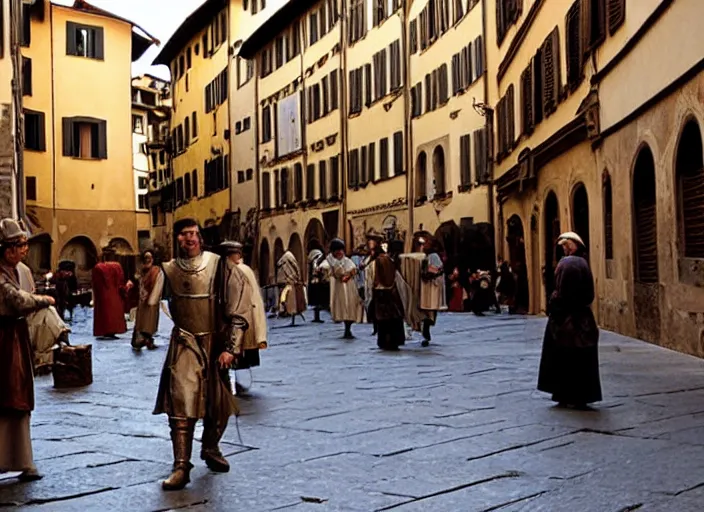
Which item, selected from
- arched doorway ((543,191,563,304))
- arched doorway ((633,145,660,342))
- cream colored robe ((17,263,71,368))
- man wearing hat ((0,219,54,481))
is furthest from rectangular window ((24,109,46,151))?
man wearing hat ((0,219,54,481))

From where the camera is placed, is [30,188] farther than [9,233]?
Yes

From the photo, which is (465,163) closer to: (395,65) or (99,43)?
(395,65)

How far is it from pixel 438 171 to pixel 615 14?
16.3 m

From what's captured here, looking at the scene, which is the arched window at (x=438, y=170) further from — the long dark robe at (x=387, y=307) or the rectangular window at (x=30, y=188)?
the rectangular window at (x=30, y=188)

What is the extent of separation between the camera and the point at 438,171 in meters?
32.4

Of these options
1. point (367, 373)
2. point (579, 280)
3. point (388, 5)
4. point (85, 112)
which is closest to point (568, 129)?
point (367, 373)

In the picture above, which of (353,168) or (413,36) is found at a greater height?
(413,36)

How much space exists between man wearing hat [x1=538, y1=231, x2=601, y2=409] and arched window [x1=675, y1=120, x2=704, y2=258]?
13.6 feet

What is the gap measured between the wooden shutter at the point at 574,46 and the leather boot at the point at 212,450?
13.7 m

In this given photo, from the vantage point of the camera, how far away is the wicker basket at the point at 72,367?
11594 mm

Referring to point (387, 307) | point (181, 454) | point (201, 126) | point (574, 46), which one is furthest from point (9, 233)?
point (201, 126)

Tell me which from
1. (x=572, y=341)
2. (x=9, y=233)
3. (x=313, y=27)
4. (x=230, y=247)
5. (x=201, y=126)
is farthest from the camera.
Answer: (x=201, y=126)

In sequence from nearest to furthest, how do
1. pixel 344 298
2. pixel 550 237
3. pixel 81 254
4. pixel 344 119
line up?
pixel 344 298 < pixel 550 237 < pixel 344 119 < pixel 81 254

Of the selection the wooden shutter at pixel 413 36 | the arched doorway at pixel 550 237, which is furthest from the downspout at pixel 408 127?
the arched doorway at pixel 550 237
